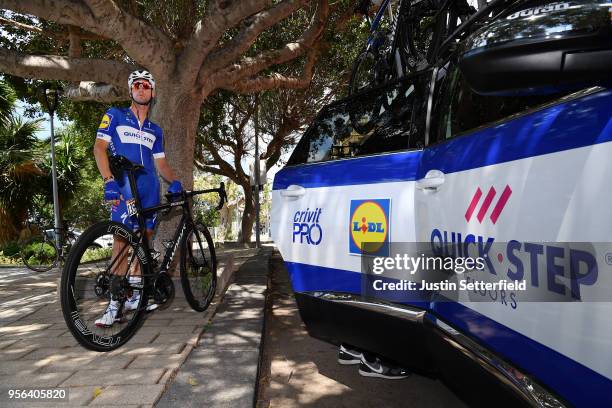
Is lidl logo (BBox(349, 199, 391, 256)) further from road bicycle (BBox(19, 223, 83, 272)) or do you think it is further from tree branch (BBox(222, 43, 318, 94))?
road bicycle (BBox(19, 223, 83, 272))

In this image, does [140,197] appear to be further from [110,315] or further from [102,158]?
[110,315]

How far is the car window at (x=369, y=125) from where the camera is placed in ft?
8.38

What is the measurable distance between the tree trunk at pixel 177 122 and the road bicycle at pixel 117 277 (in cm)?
178

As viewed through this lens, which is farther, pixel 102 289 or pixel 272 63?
pixel 272 63

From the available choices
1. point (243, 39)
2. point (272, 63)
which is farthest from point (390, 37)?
point (272, 63)

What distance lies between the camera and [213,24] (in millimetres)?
5336

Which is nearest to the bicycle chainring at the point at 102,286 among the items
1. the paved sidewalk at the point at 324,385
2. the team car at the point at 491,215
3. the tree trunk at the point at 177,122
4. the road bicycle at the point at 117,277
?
the road bicycle at the point at 117,277

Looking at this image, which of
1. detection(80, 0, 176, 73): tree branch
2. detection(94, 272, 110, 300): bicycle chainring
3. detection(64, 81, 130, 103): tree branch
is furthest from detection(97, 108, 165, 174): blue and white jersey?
detection(64, 81, 130, 103): tree branch

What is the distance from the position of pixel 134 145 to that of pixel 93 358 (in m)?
1.72

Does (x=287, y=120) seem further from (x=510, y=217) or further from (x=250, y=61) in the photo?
(x=510, y=217)

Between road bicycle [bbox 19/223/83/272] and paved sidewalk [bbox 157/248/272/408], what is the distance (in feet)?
19.9

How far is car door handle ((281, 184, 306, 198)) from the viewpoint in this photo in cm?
290

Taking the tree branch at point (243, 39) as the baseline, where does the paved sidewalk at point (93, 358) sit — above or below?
below

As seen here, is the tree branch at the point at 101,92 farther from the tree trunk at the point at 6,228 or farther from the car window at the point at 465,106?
the tree trunk at the point at 6,228
